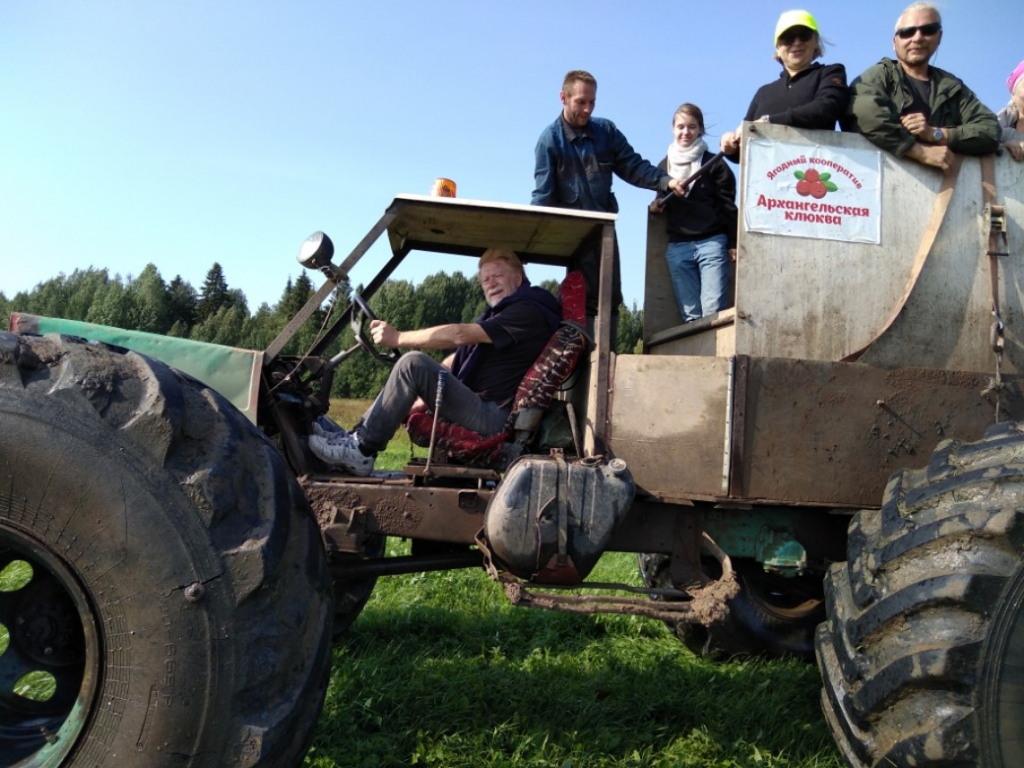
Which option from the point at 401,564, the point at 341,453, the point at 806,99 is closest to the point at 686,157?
the point at 806,99

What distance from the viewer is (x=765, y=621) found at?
13.5ft

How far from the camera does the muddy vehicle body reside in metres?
2.09

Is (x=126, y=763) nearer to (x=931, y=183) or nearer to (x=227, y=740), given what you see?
(x=227, y=740)

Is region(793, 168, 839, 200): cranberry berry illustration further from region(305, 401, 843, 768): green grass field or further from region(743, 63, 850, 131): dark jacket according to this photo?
region(305, 401, 843, 768): green grass field

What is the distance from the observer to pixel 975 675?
220 centimetres

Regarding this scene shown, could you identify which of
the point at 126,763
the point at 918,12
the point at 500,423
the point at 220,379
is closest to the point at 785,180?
the point at 918,12

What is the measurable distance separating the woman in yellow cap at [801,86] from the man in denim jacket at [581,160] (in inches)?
25.6

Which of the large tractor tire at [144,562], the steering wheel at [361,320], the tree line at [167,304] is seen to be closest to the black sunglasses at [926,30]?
the steering wheel at [361,320]

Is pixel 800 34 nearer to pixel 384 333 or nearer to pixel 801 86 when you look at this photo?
pixel 801 86

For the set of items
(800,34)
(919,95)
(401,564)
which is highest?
(800,34)

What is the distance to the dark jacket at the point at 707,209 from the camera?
4.20 m

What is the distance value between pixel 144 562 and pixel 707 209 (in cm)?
320

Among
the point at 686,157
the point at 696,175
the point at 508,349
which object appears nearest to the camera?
the point at 508,349

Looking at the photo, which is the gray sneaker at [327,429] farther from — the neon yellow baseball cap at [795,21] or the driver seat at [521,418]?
the neon yellow baseball cap at [795,21]
